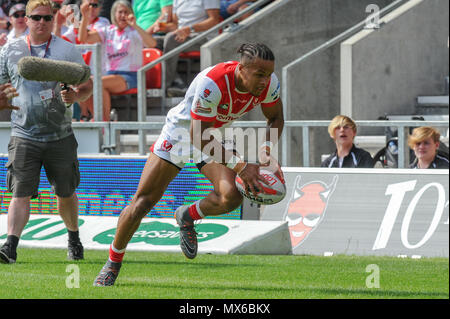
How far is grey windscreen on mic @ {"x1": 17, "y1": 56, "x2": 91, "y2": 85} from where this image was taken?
8992mm

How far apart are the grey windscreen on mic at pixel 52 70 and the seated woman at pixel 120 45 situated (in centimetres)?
594

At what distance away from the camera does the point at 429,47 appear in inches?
632

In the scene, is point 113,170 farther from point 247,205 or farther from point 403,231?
point 403,231

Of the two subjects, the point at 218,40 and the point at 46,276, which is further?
the point at 218,40

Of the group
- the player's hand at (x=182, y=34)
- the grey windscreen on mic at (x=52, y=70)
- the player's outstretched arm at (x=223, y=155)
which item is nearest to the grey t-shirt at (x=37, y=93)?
the grey windscreen on mic at (x=52, y=70)

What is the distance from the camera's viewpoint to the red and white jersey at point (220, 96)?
26.0 ft

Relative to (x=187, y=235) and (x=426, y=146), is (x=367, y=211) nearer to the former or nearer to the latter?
(x=426, y=146)

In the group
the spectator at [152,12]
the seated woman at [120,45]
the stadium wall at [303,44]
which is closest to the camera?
the stadium wall at [303,44]

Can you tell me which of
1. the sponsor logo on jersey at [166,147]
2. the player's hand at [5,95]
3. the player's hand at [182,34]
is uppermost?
the player's hand at [182,34]

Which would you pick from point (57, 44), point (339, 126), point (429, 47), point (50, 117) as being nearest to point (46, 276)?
point (50, 117)

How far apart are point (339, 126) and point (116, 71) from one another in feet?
16.6

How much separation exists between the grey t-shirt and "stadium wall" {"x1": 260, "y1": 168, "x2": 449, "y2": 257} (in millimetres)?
3002

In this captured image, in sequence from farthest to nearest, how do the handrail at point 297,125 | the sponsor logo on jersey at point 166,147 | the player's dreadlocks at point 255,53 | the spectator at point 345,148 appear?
the spectator at point 345,148 < the handrail at point 297,125 < the sponsor logo on jersey at point 166,147 < the player's dreadlocks at point 255,53

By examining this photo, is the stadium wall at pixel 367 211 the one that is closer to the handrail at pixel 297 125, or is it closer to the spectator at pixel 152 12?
the handrail at pixel 297 125
